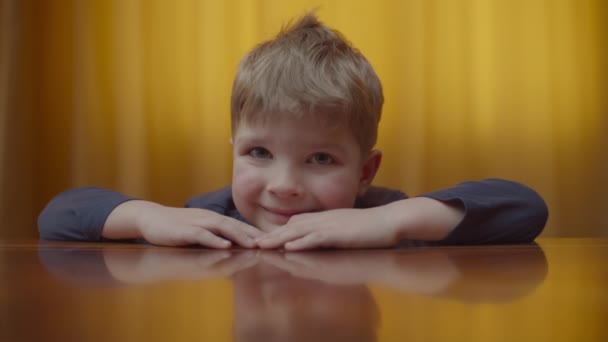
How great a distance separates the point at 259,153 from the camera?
98 cm

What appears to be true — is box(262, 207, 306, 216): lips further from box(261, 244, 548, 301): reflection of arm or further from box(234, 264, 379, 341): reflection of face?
box(234, 264, 379, 341): reflection of face

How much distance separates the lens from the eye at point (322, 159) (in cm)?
95

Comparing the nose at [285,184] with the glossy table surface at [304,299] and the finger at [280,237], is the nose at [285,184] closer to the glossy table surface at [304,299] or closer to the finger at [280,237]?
the finger at [280,237]

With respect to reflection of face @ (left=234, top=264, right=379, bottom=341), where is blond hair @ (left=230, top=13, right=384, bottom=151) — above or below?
above

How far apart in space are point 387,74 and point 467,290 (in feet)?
5.45

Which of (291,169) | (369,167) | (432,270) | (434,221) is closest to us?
(432,270)

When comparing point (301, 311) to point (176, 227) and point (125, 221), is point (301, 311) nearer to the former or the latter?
point (176, 227)

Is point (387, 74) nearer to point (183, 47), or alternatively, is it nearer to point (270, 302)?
point (183, 47)

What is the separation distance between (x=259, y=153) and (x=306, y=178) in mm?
87

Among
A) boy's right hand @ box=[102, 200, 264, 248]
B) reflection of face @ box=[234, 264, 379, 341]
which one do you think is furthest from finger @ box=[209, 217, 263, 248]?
reflection of face @ box=[234, 264, 379, 341]

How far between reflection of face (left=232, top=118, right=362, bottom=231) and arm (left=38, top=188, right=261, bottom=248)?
0.13 m

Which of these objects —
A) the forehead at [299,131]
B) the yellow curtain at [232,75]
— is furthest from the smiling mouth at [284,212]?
the yellow curtain at [232,75]

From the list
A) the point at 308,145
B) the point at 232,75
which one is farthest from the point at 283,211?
the point at 232,75

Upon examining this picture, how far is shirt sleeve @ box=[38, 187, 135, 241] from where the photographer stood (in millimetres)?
987
